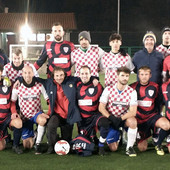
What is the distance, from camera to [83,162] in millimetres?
3730

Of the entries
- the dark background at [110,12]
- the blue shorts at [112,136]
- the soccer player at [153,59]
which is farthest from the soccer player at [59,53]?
the dark background at [110,12]

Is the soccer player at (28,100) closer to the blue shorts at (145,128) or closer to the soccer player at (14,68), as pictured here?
the soccer player at (14,68)

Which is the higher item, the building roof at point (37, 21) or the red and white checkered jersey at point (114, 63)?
the building roof at point (37, 21)

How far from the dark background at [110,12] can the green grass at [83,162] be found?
32.0 meters

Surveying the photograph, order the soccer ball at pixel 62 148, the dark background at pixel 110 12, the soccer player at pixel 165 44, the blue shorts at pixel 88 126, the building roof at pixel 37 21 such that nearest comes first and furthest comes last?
the soccer ball at pixel 62 148, the blue shorts at pixel 88 126, the soccer player at pixel 165 44, the building roof at pixel 37 21, the dark background at pixel 110 12

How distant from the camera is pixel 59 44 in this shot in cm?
505

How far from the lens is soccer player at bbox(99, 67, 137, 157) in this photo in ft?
13.3

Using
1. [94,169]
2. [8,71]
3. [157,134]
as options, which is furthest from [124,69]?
[8,71]

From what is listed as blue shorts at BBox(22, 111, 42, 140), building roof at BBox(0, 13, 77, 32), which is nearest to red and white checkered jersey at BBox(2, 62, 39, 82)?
blue shorts at BBox(22, 111, 42, 140)

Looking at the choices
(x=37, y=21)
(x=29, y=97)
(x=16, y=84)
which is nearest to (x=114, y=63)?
(x=29, y=97)

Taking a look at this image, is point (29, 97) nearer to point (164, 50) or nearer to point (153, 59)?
point (153, 59)

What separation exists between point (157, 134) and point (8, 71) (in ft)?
7.70

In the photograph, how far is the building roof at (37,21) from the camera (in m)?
21.3

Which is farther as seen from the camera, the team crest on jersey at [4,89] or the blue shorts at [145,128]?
the team crest on jersey at [4,89]
